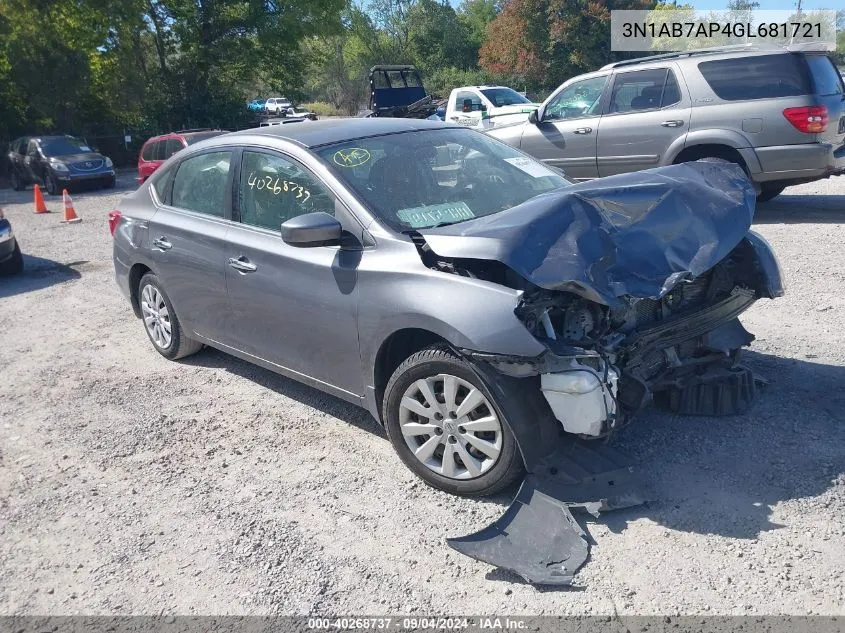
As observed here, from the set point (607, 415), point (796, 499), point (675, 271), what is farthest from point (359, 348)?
point (796, 499)

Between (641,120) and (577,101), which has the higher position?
(577,101)

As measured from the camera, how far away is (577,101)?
1055 cm

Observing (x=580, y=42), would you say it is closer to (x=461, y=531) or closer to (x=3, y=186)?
(x=3, y=186)

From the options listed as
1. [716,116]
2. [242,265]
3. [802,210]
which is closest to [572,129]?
[716,116]

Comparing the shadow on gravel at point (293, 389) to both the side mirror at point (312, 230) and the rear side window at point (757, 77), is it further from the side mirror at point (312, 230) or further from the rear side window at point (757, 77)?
the rear side window at point (757, 77)

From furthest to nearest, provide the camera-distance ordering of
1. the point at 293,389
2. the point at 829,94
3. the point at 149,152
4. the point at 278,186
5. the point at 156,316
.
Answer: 1. the point at 149,152
2. the point at 829,94
3. the point at 156,316
4. the point at 293,389
5. the point at 278,186

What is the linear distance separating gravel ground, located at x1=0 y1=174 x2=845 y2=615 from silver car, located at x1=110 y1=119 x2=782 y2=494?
1.13ft

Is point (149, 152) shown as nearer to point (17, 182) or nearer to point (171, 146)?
point (171, 146)

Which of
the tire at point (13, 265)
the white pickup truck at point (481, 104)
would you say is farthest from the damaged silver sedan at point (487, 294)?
the white pickup truck at point (481, 104)

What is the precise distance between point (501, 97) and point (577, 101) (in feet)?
28.3

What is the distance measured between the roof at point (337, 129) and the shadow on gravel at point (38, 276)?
17.3 ft

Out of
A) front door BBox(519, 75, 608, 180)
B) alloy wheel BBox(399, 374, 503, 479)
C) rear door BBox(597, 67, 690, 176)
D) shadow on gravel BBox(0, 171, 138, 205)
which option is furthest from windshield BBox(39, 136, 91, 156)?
alloy wheel BBox(399, 374, 503, 479)

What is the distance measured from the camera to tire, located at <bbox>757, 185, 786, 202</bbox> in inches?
393

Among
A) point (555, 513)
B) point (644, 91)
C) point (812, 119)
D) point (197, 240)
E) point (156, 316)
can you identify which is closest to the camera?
point (555, 513)
